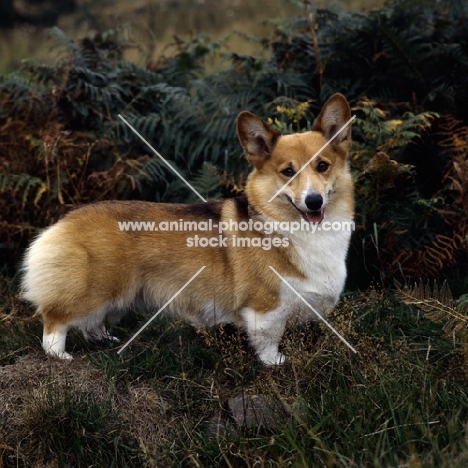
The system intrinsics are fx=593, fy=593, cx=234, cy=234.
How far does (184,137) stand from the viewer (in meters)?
5.54

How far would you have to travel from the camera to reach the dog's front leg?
144 inches

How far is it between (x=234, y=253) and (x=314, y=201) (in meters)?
0.69

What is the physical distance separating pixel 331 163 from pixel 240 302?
1.05 meters

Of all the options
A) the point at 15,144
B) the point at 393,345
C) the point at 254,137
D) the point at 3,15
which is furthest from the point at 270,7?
the point at 393,345

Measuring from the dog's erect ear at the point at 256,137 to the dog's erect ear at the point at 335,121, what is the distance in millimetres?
302

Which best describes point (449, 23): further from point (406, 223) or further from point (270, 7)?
point (270, 7)

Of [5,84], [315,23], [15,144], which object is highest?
[315,23]

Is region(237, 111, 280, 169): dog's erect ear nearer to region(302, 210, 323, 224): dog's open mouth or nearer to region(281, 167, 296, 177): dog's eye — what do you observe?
region(281, 167, 296, 177): dog's eye

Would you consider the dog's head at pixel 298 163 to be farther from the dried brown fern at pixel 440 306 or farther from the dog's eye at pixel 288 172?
the dried brown fern at pixel 440 306

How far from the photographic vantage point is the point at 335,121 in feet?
12.3

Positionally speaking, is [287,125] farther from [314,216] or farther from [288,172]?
[314,216]

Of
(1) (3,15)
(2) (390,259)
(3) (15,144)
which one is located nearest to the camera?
(2) (390,259)

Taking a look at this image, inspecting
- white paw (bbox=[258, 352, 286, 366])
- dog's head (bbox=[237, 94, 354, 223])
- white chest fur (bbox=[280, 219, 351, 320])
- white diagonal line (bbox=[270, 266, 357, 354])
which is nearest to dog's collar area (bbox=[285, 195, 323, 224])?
dog's head (bbox=[237, 94, 354, 223])

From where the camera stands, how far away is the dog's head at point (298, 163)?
141 inches
